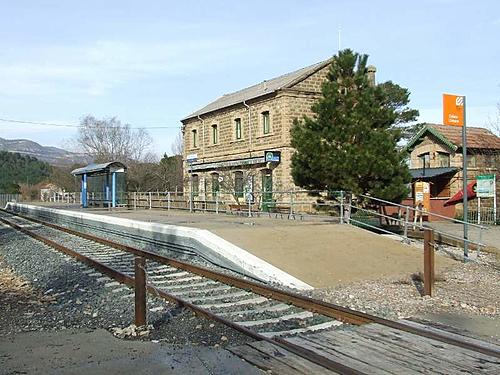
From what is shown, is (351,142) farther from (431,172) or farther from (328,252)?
(431,172)

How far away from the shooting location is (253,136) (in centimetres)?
3566

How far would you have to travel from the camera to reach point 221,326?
7172mm

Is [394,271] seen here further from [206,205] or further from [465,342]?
[206,205]

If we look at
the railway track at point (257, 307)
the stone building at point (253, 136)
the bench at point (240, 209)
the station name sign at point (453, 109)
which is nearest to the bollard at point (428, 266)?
the railway track at point (257, 307)

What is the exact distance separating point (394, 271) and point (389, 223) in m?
11.9

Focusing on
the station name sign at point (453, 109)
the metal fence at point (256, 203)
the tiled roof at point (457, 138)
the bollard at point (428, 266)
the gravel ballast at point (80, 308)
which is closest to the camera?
the gravel ballast at point (80, 308)

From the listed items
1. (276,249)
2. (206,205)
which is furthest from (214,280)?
(206,205)

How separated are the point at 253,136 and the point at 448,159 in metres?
12.1

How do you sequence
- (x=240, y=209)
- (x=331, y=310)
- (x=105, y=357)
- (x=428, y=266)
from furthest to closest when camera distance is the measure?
(x=240, y=209) → (x=428, y=266) → (x=331, y=310) → (x=105, y=357)

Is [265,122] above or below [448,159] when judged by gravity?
above

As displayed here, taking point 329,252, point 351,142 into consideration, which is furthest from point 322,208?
point 329,252

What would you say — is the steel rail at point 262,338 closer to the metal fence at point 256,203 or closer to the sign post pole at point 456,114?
the sign post pole at point 456,114

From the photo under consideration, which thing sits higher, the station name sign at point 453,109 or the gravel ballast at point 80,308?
the station name sign at point 453,109

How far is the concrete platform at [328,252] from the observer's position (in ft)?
36.9
